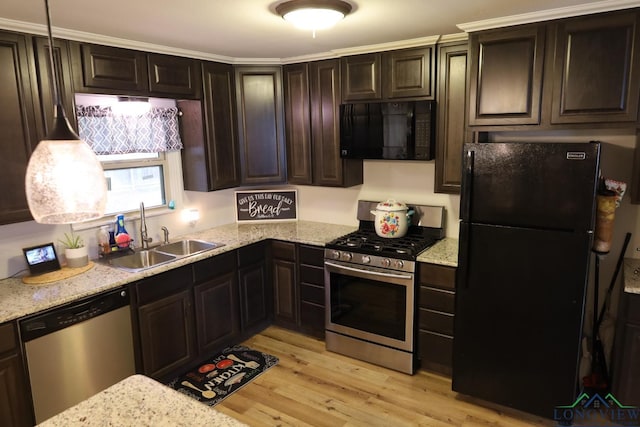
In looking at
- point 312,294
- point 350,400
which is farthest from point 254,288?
point 350,400

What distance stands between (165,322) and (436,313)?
6.14 ft

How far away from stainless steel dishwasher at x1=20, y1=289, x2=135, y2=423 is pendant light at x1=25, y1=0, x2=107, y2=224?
4.56 feet

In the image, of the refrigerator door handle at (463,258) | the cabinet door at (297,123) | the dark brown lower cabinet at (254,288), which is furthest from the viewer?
the cabinet door at (297,123)

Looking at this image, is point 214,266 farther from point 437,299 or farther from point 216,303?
point 437,299

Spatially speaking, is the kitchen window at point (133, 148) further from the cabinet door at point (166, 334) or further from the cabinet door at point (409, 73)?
the cabinet door at point (409, 73)

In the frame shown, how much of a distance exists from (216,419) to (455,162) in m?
2.45

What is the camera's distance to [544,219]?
2443mm

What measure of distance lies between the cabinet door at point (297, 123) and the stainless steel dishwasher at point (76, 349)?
6.06 ft

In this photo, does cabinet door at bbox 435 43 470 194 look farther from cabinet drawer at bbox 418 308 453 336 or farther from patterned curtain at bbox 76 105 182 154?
patterned curtain at bbox 76 105 182 154

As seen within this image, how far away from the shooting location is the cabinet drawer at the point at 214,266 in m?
3.22

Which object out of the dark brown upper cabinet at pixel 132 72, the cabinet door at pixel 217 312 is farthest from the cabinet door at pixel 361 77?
the cabinet door at pixel 217 312

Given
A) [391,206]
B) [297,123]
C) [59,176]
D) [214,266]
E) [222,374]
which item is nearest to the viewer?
[59,176]

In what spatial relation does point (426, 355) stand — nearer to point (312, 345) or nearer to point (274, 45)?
point (312, 345)

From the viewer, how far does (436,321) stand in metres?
3.05
